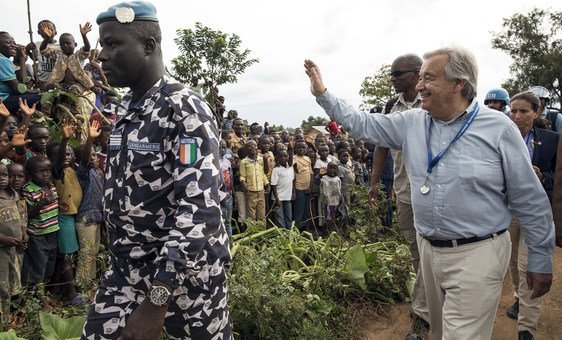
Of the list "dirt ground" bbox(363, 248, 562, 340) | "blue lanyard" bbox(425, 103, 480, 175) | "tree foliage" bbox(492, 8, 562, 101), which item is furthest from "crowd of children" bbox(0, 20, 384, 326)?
"tree foliage" bbox(492, 8, 562, 101)

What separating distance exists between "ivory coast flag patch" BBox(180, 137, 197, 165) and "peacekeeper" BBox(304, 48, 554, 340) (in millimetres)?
1243

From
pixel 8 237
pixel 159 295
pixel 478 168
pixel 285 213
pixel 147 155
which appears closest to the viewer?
pixel 159 295

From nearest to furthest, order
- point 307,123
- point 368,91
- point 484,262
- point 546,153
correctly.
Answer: point 484,262 < point 546,153 < point 368,91 < point 307,123

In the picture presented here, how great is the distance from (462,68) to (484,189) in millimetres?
593

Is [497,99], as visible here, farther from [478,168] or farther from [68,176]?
[68,176]

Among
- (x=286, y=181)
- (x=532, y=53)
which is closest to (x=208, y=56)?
(x=286, y=181)

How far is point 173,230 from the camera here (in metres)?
1.69

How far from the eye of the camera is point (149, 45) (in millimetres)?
1884

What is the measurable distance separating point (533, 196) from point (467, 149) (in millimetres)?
389

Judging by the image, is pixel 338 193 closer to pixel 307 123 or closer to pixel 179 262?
pixel 179 262

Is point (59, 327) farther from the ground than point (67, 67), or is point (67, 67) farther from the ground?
point (67, 67)

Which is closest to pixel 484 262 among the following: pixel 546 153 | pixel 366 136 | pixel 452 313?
pixel 452 313

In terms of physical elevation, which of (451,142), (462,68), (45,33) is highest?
(45,33)

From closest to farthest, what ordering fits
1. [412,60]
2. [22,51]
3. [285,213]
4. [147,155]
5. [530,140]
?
[147,155], [412,60], [530,140], [22,51], [285,213]
